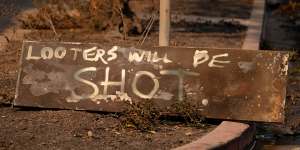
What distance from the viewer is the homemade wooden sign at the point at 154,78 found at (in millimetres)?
7375

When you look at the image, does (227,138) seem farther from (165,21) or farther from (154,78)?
(165,21)

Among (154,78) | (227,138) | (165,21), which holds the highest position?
(165,21)

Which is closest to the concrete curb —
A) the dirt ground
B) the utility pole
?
the dirt ground

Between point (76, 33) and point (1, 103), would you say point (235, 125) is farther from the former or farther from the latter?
point (76, 33)

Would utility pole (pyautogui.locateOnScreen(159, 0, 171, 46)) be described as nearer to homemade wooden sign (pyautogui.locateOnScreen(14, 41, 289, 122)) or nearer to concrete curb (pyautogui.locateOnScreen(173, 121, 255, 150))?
homemade wooden sign (pyautogui.locateOnScreen(14, 41, 289, 122))

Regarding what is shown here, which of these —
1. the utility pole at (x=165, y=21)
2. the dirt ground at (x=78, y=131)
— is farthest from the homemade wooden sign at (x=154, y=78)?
the utility pole at (x=165, y=21)

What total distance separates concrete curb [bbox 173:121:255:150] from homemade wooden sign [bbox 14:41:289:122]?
0.64ft

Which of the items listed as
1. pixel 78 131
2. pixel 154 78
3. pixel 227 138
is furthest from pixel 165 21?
pixel 227 138

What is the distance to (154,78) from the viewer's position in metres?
7.57

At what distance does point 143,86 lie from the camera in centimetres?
757

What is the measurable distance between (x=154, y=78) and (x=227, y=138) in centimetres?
122

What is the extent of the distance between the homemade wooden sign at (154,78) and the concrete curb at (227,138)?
194 millimetres

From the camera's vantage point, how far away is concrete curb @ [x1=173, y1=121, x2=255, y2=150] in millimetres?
6262

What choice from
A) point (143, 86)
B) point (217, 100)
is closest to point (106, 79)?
point (143, 86)
